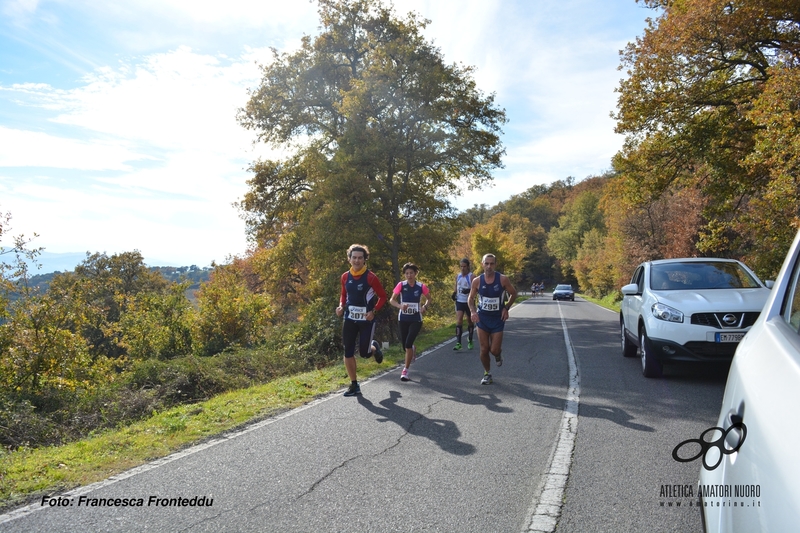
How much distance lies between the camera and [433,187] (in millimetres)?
25703

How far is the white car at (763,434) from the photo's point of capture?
4.19 ft

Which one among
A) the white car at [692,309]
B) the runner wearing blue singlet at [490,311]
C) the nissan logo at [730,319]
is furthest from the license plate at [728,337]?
the runner wearing blue singlet at [490,311]

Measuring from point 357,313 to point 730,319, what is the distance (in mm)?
4981

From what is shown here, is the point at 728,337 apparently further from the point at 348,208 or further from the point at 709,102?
the point at 348,208

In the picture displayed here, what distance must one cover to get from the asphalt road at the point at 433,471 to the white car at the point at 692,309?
1.80 feet

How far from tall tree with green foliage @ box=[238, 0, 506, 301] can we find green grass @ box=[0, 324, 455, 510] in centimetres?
1341

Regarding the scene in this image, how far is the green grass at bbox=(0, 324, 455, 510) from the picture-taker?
4.47 m

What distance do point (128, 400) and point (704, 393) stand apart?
32.7 ft

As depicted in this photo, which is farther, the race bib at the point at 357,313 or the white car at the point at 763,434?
the race bib at the point at 357,313

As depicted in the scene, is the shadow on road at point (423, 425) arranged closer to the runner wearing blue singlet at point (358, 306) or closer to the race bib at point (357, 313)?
the runner wearing blue singlet at point (358, 306)

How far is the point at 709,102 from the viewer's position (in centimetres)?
1661

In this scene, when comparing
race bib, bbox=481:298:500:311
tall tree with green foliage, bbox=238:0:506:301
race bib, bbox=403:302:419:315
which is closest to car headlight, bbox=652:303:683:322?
race bib, bbox=481:298:500:311

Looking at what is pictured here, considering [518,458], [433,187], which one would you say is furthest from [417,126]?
[518,458]

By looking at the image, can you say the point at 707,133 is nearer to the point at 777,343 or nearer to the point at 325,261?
the point at 325,261
